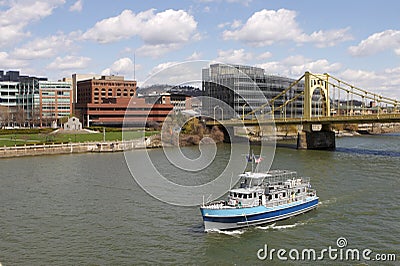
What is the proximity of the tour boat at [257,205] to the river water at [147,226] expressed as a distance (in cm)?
64

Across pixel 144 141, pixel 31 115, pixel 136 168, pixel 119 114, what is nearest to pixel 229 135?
pixel 144 141

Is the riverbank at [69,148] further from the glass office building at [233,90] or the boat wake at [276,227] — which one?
the boat wake at [276,227]

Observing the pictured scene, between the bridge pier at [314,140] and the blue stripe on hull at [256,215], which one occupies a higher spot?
the bridge pier at [314,140]

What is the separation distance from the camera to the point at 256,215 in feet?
108

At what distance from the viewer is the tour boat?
3148 cm

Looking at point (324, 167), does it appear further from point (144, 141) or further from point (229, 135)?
point (229, 135)

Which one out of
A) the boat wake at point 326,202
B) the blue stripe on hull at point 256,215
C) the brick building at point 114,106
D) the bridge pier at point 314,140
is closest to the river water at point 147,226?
the boat wake at point 326,202

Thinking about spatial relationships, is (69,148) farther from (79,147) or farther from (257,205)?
(257,205)

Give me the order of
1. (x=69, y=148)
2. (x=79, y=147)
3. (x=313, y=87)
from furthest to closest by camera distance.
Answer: (x=313, y=87)
(x=79, y=147)
(x=69, y=148)

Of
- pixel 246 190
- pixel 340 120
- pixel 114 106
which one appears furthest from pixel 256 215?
pixel 114 106

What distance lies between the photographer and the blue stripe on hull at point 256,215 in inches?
1235

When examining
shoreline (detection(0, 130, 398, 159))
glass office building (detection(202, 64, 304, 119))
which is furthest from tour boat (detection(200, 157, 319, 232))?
glass office building (detection(202, 64, 304, 119))

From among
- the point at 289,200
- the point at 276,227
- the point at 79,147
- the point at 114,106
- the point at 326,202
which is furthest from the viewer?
the point at 114,106

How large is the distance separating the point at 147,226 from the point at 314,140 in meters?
67.7
